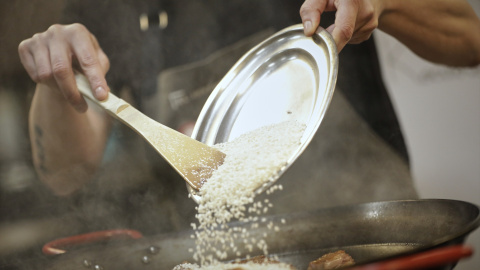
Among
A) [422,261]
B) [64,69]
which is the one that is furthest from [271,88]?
[422,261]

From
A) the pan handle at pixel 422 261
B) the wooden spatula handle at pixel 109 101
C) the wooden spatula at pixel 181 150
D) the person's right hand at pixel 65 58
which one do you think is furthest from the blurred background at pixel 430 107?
the pan handle at pixel 422 261

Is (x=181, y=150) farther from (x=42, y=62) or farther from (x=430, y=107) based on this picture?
(x=430, y=107)

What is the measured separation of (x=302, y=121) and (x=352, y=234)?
0.44 meters

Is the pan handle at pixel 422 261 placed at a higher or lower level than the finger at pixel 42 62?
lower

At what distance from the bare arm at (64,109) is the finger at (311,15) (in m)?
0.56

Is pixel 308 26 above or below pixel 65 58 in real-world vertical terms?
below

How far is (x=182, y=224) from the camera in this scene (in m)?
1.97

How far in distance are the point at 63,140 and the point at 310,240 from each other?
1102 mm

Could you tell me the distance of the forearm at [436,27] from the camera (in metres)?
1.56

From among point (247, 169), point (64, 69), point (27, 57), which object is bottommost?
point (247, 169)

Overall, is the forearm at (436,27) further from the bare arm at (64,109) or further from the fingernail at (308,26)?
the bare arm at (64,109)

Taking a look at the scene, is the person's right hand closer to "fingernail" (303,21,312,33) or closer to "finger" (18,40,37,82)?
"finger" (18,40,37,82)

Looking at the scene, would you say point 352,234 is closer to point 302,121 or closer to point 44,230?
point 302,121

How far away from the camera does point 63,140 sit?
179 cm
